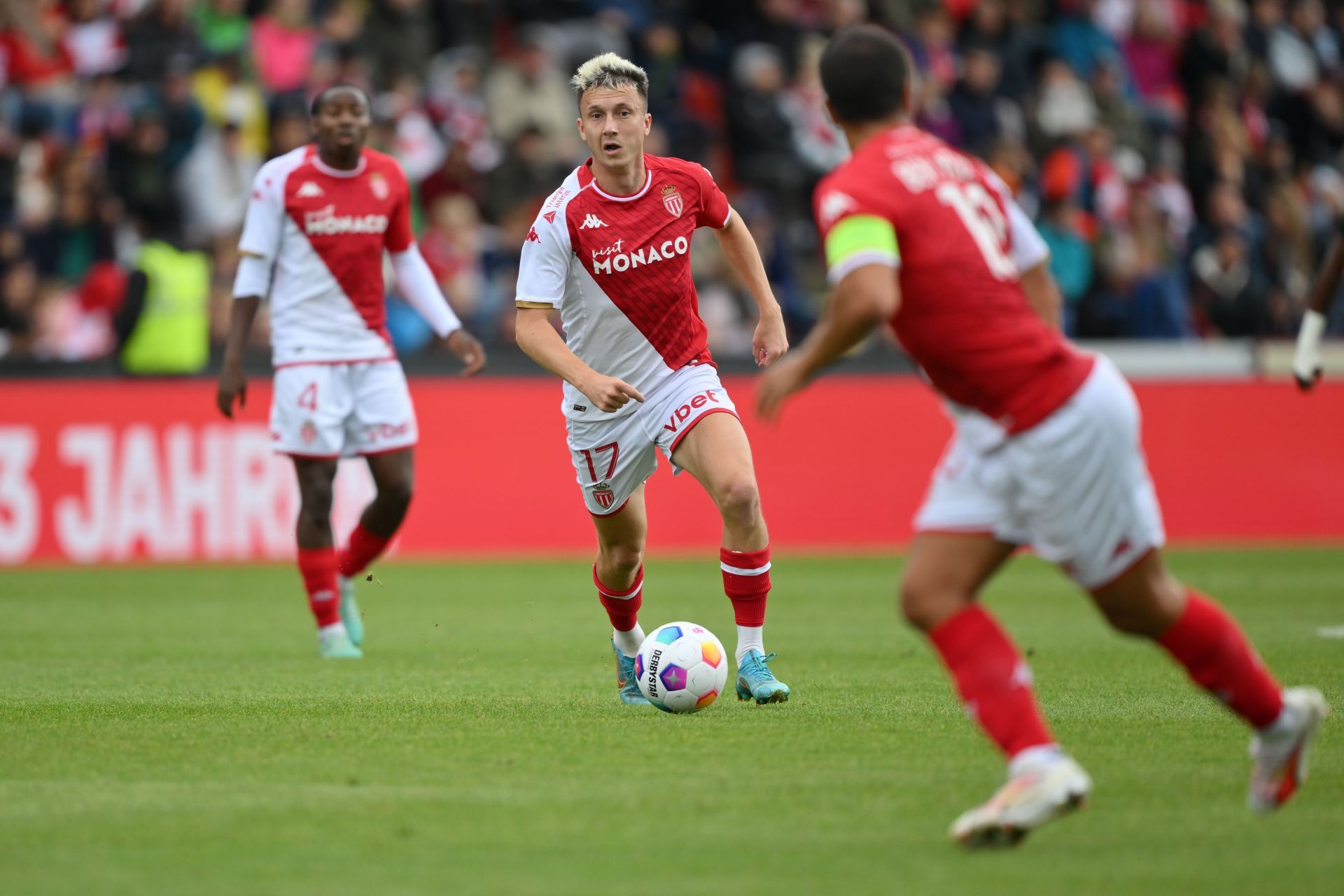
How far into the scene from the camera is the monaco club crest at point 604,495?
7.76m

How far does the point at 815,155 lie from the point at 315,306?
10833 millimetres

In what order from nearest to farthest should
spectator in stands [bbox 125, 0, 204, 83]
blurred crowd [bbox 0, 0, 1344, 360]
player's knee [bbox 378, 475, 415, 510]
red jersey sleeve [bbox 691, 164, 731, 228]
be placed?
red jersey sleeve [bbox 691, 164, 731, 228] → player's knee [bbox 378, 475, 415, 510] → blurred crowd [bbox 0, 0, 1344, 360] → spectator in stands [bbox 125, 0, 204, 83]

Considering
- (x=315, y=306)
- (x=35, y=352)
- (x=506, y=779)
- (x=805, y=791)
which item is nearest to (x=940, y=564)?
(x=805, y=791)

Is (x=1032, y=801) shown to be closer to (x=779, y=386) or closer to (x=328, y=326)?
(x=779, y=386)

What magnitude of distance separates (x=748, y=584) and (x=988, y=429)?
8.93ft

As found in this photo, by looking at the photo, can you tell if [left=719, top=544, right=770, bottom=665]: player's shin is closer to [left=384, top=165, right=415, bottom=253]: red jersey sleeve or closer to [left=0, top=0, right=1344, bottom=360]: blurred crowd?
[left=384, top=165, right=415, bottom=253]: red jersey sleeve

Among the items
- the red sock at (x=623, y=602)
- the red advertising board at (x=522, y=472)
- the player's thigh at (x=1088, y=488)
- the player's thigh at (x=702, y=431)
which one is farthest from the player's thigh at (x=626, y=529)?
the red advertising board at (x=522, y=472)

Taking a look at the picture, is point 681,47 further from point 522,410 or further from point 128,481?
point 128,481

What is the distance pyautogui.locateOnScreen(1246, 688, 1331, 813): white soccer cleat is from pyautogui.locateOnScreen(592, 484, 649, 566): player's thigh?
10.9 ft

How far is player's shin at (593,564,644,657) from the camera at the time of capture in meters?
8.02

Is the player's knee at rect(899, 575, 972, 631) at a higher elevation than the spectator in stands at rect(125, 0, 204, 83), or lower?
higher

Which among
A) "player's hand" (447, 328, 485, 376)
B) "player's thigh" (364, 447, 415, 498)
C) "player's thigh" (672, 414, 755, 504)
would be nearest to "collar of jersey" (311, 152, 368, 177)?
"player's hand" (447, 328, 485, 376)

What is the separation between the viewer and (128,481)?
48.4 feet

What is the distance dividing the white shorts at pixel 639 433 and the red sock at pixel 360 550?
2467mm
